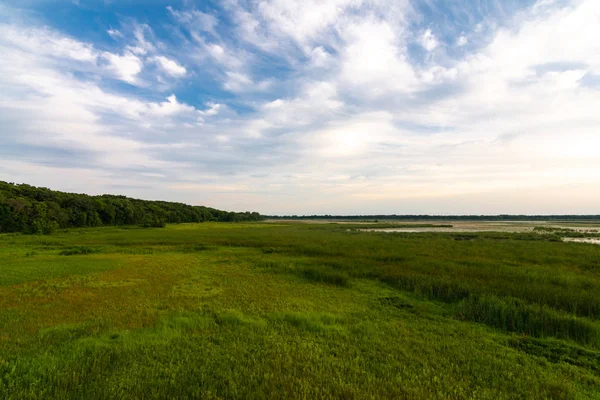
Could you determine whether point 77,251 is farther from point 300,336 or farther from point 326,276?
point 300,336

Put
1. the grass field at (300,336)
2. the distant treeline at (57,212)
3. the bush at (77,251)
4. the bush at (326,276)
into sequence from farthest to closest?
1. the distant treeline at (57,212)
2. the bush at (77,251)
3. the bush at (326,276)
4. the grass field at (300,336)

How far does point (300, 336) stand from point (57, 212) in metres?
92.9

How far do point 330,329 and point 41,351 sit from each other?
7890mm

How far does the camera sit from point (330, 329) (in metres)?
9.28

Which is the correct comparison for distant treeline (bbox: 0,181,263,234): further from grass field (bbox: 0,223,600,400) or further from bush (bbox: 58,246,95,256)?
grass field (bbox: 0,223,600,400)

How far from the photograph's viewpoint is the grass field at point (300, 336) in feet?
20.3

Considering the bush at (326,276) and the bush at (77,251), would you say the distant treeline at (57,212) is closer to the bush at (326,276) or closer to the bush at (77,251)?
the bush at (77,251)

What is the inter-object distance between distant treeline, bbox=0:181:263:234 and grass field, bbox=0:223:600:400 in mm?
59785

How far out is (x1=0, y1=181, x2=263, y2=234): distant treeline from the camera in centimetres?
6338

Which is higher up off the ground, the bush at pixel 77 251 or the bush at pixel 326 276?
the bush at pixel 326 276

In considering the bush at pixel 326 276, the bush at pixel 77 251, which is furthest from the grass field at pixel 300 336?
the bush at pixel 77 251

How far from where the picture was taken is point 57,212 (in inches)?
2997

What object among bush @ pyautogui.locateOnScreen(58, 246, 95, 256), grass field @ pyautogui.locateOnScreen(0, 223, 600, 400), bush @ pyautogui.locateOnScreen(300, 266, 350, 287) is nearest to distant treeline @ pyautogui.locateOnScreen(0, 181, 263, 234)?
bush @ pyautogui.locateOnScreen(58, 246, 95, 256)

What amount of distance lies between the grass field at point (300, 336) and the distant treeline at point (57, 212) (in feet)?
196
